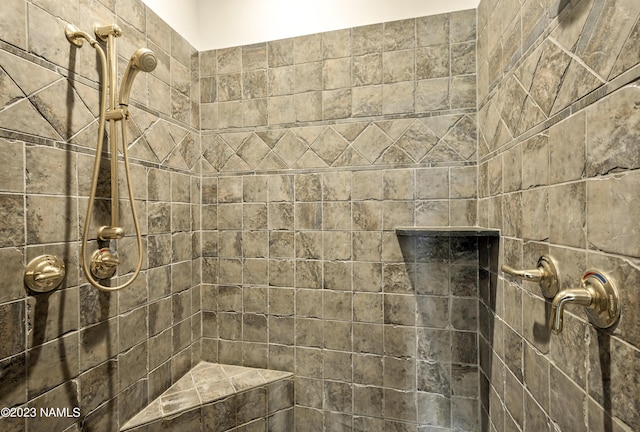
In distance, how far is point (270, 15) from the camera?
1.56m

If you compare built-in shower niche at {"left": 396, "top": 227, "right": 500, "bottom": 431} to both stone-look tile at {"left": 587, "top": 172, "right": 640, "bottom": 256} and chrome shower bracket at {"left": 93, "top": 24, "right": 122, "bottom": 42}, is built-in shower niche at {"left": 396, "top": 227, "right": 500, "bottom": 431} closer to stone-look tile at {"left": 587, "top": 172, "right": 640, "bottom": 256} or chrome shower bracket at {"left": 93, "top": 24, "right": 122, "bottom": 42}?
stone-look tile at {"left": 587, "top": 172, "right": 640, "bottom": 256}

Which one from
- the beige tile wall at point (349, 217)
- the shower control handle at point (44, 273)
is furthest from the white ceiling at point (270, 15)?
the shower control handle at point (44, 273)

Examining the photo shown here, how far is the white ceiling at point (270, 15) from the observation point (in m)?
1.40

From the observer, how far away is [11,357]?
82cm

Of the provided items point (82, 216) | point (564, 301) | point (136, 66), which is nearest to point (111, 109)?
point (136, 66)

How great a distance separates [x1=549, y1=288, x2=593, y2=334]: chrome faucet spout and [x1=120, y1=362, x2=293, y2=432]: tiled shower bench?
4.25ft

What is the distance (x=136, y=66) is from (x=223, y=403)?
4.81ft

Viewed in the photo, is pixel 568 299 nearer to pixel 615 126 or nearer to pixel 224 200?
pixel 615 126

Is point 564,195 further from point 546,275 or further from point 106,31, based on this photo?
point 106,31

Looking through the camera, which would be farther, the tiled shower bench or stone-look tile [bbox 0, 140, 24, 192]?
the tiled shower bench

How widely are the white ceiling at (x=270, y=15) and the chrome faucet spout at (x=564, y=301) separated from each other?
1.39 metres

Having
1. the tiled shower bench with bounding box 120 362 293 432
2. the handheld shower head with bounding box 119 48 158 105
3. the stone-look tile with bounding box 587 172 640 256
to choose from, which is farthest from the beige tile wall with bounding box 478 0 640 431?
the handheld shower head with bounding box 119 48 158 105

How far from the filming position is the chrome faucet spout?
547 millimetres

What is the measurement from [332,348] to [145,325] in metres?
0.89
